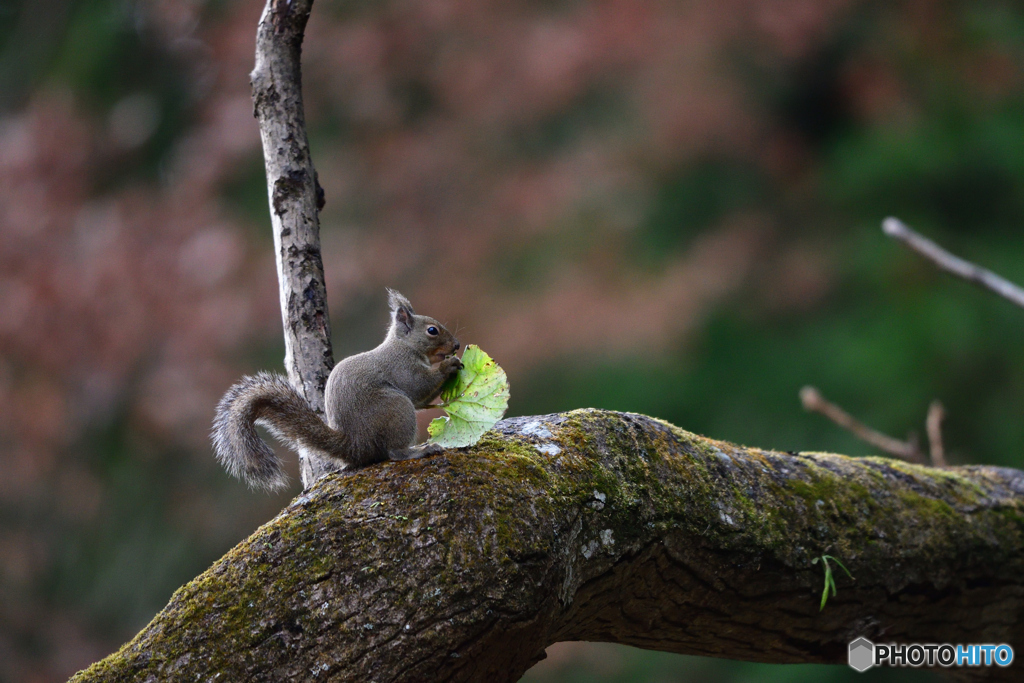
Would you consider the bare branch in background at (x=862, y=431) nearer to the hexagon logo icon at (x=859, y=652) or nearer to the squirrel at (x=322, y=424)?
the hexagon logo icon at (x=859, y=652)

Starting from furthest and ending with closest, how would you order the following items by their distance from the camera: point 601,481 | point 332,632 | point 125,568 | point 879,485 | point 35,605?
point 125,568, point 35,605, point 879,485, point 601,481, point 332,632

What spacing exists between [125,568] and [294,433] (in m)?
3.99

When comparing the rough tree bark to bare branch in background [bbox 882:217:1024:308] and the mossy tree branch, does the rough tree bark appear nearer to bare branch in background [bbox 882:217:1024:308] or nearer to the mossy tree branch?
the mossy tree branch

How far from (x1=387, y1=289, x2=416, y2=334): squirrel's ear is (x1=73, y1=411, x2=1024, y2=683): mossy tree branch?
1.59ft

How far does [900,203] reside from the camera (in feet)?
18.9

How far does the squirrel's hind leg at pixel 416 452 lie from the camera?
160 centimetres

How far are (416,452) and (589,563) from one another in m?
0.37

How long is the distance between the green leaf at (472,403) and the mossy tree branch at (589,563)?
4cm

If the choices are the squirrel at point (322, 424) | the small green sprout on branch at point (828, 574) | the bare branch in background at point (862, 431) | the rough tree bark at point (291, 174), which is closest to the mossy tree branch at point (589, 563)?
the small green sprout on branch at point (828, 574)

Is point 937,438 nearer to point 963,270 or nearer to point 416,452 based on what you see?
point 963,270

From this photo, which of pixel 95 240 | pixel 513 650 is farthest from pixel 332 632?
pixel 95 240

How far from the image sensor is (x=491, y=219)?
5684mm

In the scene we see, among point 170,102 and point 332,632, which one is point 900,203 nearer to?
point 170,102

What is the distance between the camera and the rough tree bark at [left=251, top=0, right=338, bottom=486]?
5.80 feet
